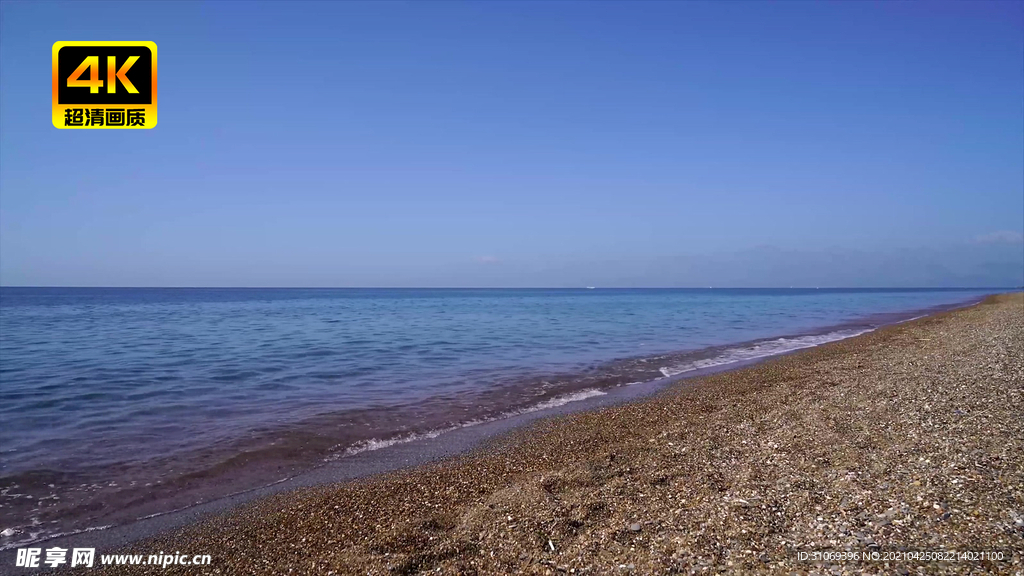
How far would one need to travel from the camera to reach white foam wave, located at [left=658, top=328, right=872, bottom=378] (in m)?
20.5

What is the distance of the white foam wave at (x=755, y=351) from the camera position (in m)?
20.5

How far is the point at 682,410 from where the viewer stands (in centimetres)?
1234

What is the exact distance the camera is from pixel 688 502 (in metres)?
6.55

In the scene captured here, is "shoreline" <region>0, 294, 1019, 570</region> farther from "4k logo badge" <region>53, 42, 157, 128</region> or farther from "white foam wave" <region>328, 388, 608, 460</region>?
"4k logo badge" <region>53, 42, 157, 128</region>

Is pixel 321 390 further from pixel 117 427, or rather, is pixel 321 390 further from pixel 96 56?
pixel 96 56

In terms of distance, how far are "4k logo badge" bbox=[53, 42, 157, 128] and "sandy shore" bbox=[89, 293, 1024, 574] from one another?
1007 cm

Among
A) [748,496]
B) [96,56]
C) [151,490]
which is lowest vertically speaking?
[151,490]

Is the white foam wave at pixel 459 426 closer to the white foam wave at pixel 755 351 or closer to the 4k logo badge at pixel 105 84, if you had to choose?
the white foam wave at pixel 755 351

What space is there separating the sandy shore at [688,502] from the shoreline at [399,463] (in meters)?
0.13

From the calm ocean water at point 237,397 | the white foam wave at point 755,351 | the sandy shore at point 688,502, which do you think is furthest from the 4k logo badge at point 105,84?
the white foam wave at point 755,351

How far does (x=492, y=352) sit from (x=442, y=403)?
1010cm

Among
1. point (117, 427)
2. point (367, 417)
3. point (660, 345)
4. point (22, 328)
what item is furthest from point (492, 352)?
→ point (22, 328)

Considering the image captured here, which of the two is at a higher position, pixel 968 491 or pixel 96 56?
pixel 96 56

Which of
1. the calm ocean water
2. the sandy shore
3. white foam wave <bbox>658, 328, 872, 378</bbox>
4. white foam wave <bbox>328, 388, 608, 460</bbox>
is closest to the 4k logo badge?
the calm ocean water
